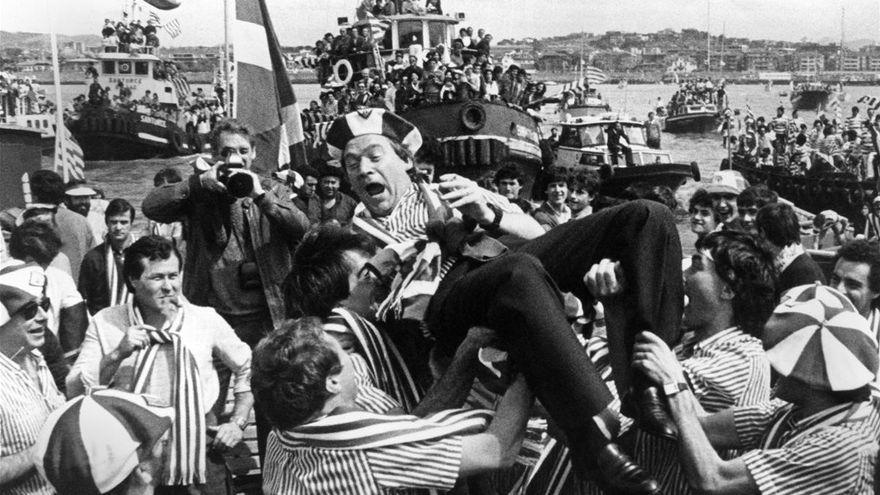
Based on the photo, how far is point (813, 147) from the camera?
27.3 meters

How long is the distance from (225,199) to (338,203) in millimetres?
3411

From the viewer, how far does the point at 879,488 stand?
2.86 metres

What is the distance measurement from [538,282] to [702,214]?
431 cm

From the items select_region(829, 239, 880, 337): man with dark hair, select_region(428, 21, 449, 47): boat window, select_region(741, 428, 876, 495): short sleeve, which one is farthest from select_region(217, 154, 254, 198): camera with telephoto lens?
select_region(428, 21, 449, 47): boat window

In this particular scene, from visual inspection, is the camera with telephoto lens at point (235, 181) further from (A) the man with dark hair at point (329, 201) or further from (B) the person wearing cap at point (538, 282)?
(A) the man with dark hair at point (329, 201)

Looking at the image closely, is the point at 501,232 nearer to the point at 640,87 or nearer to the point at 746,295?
the point at 746,295

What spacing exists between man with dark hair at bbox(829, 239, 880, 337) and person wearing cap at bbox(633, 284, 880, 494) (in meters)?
1.72

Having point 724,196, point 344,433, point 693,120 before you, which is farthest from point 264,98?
point 693,120

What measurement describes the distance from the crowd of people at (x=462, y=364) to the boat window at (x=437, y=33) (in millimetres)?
27259

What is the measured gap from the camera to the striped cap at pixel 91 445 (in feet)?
9.87

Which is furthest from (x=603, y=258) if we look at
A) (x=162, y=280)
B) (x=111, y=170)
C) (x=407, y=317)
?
(x=111, y=170)

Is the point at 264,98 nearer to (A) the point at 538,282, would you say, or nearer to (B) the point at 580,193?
(B) the point at 580,193

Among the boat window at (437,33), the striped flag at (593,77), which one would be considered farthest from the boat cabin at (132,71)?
the striped flag at (593,77)

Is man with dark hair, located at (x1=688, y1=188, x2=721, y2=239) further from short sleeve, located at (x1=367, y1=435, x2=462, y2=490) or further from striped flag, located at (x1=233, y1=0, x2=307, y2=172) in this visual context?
short sleeve, located at (x1=367, y1=435, x2=462, y2=490)
